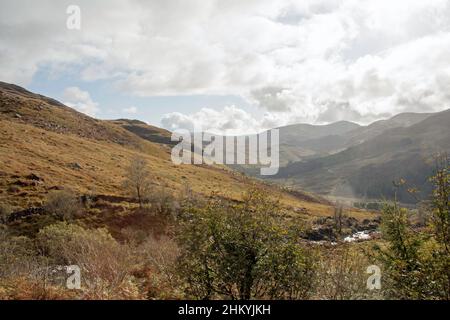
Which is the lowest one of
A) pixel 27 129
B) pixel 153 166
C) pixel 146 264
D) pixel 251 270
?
pixel 146 264

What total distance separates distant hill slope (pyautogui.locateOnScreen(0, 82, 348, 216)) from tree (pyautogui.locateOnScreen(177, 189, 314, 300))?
2.06 m

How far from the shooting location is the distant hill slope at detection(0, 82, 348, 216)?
7980 cm

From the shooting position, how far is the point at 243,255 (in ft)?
42.3

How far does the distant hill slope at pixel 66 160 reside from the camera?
262ft

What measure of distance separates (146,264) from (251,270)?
10304mm

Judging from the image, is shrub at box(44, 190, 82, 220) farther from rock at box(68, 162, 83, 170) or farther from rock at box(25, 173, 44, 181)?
rock at box(68, 162, 83, 170)

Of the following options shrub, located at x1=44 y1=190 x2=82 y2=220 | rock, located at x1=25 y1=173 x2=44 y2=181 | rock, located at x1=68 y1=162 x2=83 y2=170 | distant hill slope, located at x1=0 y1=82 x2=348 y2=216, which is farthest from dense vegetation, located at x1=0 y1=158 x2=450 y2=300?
rock, located at x1=68 y1=162 x2=83 y2=170

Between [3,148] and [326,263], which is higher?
[3,148]

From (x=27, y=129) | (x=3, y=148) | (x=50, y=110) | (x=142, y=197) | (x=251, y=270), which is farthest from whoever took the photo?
(x=50, y=110)

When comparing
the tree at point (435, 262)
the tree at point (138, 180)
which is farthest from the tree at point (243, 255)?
the tree at point (138, 180)
